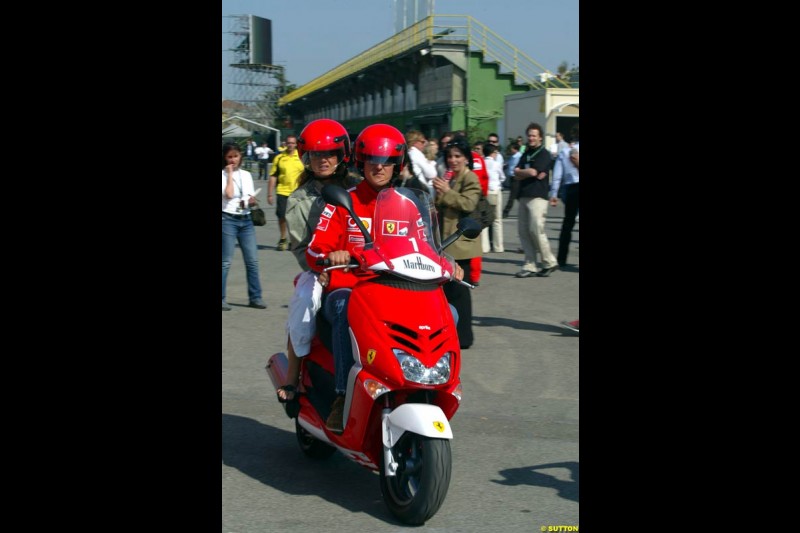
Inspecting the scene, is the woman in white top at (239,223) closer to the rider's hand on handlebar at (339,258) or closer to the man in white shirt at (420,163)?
the man in white shirt at (420,163)

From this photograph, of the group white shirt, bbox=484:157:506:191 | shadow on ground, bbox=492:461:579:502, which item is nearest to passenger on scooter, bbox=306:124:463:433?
shadow on ground, bbox=492:461:579:502

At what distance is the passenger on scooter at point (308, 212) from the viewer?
216 inches

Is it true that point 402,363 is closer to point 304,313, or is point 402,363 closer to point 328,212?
point 304,313

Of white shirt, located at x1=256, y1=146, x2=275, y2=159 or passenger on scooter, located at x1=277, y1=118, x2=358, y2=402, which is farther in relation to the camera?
white shirt, located at x1=256, y1=146, x2=275, y2=159

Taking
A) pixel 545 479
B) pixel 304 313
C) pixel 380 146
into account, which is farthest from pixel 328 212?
pixel 545 479

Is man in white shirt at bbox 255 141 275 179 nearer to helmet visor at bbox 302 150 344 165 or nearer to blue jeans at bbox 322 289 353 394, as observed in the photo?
helmet visor at bbox 302 150 344 165

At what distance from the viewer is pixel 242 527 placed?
4715 millimetres

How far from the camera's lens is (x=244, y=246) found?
11.3 m

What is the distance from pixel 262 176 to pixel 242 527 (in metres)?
45.5

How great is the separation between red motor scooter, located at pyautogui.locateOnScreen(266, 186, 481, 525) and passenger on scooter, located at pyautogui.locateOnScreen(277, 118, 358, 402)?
1.57 ft

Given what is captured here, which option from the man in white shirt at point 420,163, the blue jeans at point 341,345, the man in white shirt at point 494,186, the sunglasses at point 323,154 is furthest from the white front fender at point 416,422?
the man in white shirt at point 494,186

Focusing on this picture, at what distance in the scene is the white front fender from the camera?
4.56 m

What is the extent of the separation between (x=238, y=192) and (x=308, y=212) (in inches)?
225
